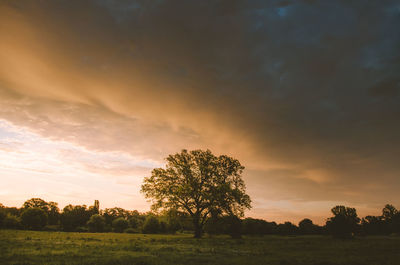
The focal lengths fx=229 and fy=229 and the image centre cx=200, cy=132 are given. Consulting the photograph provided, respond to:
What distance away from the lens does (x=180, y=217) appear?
49188mm

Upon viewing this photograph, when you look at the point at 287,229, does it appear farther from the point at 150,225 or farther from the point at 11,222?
the point at 11,222

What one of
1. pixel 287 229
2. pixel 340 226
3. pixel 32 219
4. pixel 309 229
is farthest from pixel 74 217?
pixel 309 229

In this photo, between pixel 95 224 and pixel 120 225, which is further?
pixel 120 225

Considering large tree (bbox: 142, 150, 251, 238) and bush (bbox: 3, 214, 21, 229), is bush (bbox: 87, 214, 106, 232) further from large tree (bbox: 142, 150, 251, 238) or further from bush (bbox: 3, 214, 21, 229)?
large tree (bbox: 142, 150, 251, 238)

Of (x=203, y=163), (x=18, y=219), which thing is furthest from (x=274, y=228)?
(x=18, y=219)

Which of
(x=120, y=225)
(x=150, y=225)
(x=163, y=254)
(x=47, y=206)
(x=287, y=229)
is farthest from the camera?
(x=47, y=206)

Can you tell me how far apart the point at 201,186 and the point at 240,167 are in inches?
416

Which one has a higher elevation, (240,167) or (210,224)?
(240,167)

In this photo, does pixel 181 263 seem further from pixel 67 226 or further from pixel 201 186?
pixel 67 226

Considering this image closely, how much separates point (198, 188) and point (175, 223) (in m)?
10.5

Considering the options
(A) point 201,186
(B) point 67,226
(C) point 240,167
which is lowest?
(B) point 67,226

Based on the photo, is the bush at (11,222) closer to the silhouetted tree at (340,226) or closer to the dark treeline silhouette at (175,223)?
the dark treeline silhouette at (175,223)

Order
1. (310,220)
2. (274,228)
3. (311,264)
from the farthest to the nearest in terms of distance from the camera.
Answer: (310,220), (274,228), (311,264)

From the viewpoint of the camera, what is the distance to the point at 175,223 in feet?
168
